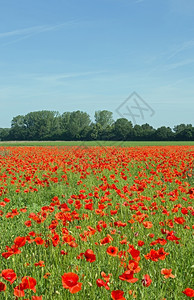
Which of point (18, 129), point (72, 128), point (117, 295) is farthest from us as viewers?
point (18, 129)

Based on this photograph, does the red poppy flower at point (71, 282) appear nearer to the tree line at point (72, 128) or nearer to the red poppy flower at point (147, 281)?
the red poppy flower at point (147, 281)

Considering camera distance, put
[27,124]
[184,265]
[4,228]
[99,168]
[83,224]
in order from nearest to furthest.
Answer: [184,265], [83,224], [4,228], [99,168], [27,124]

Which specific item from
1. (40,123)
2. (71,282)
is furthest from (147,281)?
(40,123)

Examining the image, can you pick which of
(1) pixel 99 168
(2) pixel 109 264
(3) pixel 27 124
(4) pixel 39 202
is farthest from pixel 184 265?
(3) pixel 27 124

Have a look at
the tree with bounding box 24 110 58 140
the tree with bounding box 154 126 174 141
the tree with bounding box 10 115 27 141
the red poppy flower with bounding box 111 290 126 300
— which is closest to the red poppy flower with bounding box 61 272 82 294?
the red poppy flower with bounding box 111 290 126 300

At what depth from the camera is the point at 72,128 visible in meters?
89.8

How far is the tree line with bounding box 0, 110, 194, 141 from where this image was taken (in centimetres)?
7493

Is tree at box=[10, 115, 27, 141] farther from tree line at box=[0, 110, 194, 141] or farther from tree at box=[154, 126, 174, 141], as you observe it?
→ tree at box=[154, 126, 174, 141]

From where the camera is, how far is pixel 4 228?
428 cm

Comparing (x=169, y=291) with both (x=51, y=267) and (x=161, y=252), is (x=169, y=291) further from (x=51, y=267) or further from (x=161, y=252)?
(x=51, y=267)

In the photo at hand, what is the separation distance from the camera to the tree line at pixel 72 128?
74925mm

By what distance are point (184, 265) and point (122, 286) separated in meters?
0.84

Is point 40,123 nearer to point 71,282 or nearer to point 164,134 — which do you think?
point 164,134

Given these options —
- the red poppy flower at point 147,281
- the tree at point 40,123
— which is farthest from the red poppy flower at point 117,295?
the tree at point 40,123
